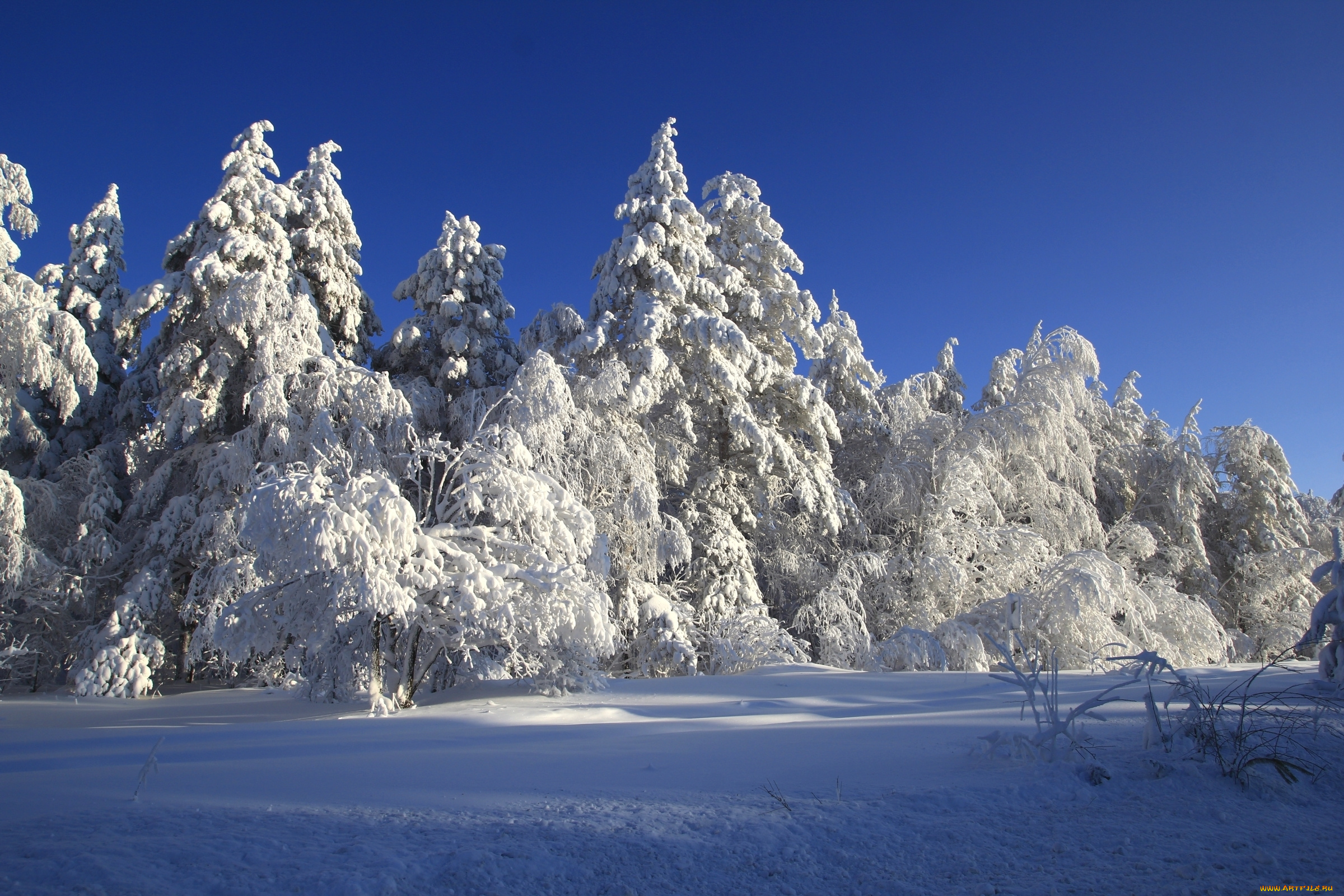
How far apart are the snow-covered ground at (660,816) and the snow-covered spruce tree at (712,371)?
367 inches

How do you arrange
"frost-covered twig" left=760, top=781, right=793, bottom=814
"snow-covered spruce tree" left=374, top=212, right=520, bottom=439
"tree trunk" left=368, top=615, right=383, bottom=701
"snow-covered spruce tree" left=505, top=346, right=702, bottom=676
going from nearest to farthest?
"frost-covered twig" left=760, top=781, right=793, bottom=814
"tree trunk" left=368, top=615, right=383, bottom=701
"snow-covered spruce tree" left=505, top=346, right=702, bottom=676
"snow-covered spruce tree" left=374, top=212, right=520, bottom=439

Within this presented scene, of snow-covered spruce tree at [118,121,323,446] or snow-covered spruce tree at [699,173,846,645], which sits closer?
snow-covered spruce tree at [118,121,323,446]

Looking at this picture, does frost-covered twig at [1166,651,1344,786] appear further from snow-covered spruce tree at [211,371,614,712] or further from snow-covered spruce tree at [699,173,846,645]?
snow-covered spruce tree at [699,173,846,645]

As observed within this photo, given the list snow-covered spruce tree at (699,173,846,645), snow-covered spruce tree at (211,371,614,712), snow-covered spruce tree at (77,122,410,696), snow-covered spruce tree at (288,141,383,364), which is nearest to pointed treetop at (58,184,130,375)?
snow-covered spruce tree at (77,122,410,696)

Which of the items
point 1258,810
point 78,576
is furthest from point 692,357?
point 1258,810

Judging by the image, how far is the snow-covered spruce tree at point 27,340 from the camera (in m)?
12.7

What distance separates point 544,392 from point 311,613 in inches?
198

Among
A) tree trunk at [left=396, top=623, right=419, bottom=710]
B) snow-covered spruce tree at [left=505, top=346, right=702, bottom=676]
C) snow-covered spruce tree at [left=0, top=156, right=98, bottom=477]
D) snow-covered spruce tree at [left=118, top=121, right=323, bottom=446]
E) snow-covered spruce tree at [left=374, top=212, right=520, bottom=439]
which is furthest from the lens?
snow-covered spruce tree at [left=374, top=212, right=520, bottom=439]

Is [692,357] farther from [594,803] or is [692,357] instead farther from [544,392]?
[594,803]

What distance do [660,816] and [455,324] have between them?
52.9 ft

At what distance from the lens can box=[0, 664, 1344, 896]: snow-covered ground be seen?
9.03 ft

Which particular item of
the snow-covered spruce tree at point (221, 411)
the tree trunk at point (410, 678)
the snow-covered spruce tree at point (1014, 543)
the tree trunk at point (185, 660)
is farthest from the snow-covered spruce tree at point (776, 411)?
the tree trunk at point (185, 660)

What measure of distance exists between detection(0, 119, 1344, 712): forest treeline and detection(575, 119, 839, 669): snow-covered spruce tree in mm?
88

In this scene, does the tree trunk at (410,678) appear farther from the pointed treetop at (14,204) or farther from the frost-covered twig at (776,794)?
the pointed treetop at (14,204)
